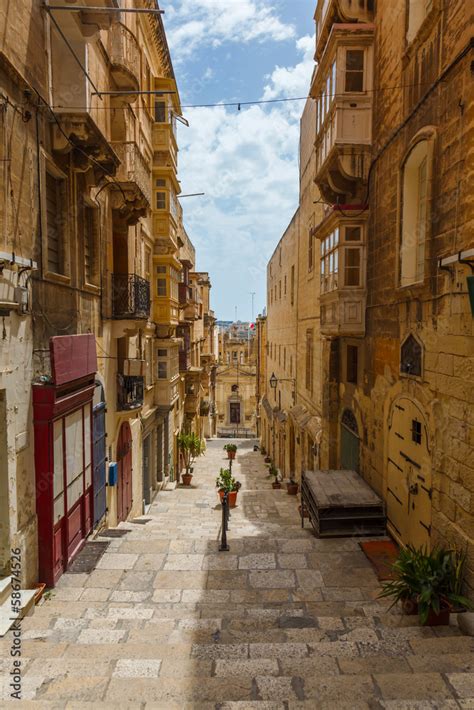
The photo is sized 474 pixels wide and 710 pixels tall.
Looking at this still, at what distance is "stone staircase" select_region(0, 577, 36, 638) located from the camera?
5.20 metres

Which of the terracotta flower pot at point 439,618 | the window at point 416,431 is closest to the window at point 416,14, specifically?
the window at point 416,431

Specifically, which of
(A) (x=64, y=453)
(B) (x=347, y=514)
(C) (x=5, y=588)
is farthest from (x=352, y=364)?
(C) (x=5, y=588)

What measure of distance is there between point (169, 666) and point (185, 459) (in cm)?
1959

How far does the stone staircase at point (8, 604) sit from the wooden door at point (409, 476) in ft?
18.8

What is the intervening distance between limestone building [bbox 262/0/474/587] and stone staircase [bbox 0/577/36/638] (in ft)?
18.3

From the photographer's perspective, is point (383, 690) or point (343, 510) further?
point (343, 510)

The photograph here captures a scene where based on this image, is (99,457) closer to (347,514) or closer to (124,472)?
(124,472)

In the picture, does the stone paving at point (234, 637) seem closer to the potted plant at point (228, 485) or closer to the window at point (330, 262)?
the potted plant at point (228, 485)

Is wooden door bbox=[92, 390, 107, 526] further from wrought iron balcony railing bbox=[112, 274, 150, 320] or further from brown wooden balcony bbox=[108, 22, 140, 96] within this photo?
brown wooden balcony bbox=[108, 22, 140, 96]

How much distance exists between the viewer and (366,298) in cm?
1023

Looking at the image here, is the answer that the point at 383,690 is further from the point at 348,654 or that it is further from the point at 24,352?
the point at 24,352

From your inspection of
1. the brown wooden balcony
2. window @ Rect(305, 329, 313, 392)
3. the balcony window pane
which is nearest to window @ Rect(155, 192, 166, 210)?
the brown wooden balcony

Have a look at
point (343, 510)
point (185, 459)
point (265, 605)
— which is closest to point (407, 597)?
point (265, 605)

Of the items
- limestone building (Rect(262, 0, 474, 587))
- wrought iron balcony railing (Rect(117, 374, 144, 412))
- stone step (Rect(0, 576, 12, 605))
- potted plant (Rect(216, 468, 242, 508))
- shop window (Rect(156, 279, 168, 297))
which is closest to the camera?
stone step (Rect(0, 576, 12, 605))
